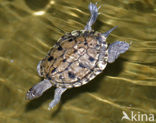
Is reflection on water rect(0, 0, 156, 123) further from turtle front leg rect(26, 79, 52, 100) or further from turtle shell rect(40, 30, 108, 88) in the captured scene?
turtle shell rect(40, 30, 108, 88)

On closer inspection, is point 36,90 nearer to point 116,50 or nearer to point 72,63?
point 72,63

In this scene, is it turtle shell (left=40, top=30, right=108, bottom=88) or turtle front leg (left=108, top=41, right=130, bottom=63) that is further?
turtle front leg (left=108, top=41, right=130, bottom=63)

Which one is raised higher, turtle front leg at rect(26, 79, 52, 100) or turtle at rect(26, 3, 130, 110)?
turtle at rect(26, 3, 130, 110)

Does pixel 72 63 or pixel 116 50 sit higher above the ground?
pixel 116 50

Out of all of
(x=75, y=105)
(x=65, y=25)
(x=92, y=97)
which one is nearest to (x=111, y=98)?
(x=92, y=97)

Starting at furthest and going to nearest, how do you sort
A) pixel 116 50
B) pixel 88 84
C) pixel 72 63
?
pixel 88 84
pixel 116 50
pixel 72 63

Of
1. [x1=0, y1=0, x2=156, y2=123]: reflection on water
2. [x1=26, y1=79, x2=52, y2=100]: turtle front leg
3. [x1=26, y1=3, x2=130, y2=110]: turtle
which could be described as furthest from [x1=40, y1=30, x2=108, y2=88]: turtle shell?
[x1=0, y1=0, x2=156, y2=123]: reflection on water

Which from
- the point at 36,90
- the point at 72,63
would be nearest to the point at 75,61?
the point at 72,63
